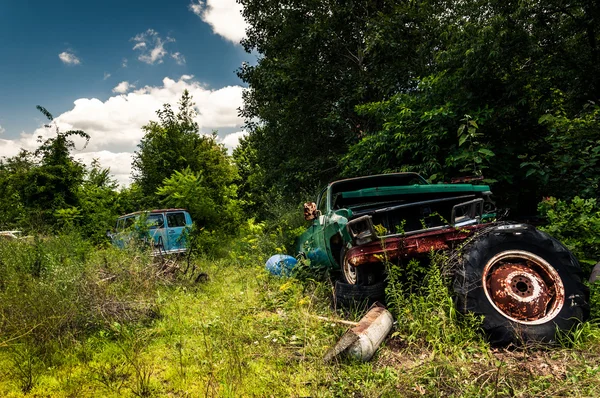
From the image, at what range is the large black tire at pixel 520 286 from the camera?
2822 mm

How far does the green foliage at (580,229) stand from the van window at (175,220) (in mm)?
9107

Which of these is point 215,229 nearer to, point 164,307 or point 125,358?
point 164,307

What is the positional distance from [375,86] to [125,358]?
398 inches

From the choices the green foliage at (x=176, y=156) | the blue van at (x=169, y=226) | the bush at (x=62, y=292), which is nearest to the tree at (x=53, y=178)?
the green foliage at (x=176, y=156)

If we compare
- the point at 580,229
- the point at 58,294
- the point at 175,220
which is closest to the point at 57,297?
the point at 58,294

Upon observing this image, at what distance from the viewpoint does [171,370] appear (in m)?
2.91

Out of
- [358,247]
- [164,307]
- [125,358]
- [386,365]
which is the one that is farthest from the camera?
[164,307]

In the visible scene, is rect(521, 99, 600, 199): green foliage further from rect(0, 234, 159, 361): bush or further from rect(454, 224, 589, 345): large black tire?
rect(0, 234, 159, 361): bush

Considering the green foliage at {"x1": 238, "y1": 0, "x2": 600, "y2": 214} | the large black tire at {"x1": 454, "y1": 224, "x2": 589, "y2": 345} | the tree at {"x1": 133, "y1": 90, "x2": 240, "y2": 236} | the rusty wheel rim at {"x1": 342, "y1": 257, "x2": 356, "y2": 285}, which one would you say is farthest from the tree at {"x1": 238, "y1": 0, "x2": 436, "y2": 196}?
the large black tire at {"x1": 454, "y1": 224, "x2": 589, "y2": 345}

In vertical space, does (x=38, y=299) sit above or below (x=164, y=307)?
above

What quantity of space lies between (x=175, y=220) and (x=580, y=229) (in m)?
9.55

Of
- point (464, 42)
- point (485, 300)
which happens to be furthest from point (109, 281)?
point (464, 42)

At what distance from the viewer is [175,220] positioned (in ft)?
32.2

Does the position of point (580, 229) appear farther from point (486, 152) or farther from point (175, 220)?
point (175, 220)
